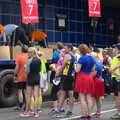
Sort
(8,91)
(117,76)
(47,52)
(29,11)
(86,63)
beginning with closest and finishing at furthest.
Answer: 1. (86,63)
2. (117,76)
3. (8,91)
4. (47,52)
5. (29,11)

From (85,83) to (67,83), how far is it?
1.30 metres

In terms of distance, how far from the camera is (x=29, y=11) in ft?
61.5

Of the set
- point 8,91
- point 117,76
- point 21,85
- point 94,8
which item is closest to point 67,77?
point 117,76

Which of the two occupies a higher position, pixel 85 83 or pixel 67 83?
pixel 85 83

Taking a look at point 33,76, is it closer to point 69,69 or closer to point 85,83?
point 69,69

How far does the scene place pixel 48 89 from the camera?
1688cm

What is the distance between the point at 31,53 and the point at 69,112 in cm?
180

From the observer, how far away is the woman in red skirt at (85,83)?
13.0 meters

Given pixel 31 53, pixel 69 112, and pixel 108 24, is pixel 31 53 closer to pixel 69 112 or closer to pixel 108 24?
pixel 69 112

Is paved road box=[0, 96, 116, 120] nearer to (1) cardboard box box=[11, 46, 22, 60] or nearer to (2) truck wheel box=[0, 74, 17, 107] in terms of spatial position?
(2) truck wheel box=[0, 74, 17, 107]

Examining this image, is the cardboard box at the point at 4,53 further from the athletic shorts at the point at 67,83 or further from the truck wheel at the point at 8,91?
the athletic shorts at the point at 67,83

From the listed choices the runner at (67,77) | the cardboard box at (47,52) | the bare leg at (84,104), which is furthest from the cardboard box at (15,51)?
the bare leg at (84,104)

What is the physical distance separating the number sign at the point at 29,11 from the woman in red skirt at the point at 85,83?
19.1 feet

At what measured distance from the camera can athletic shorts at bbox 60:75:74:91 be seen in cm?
1418
